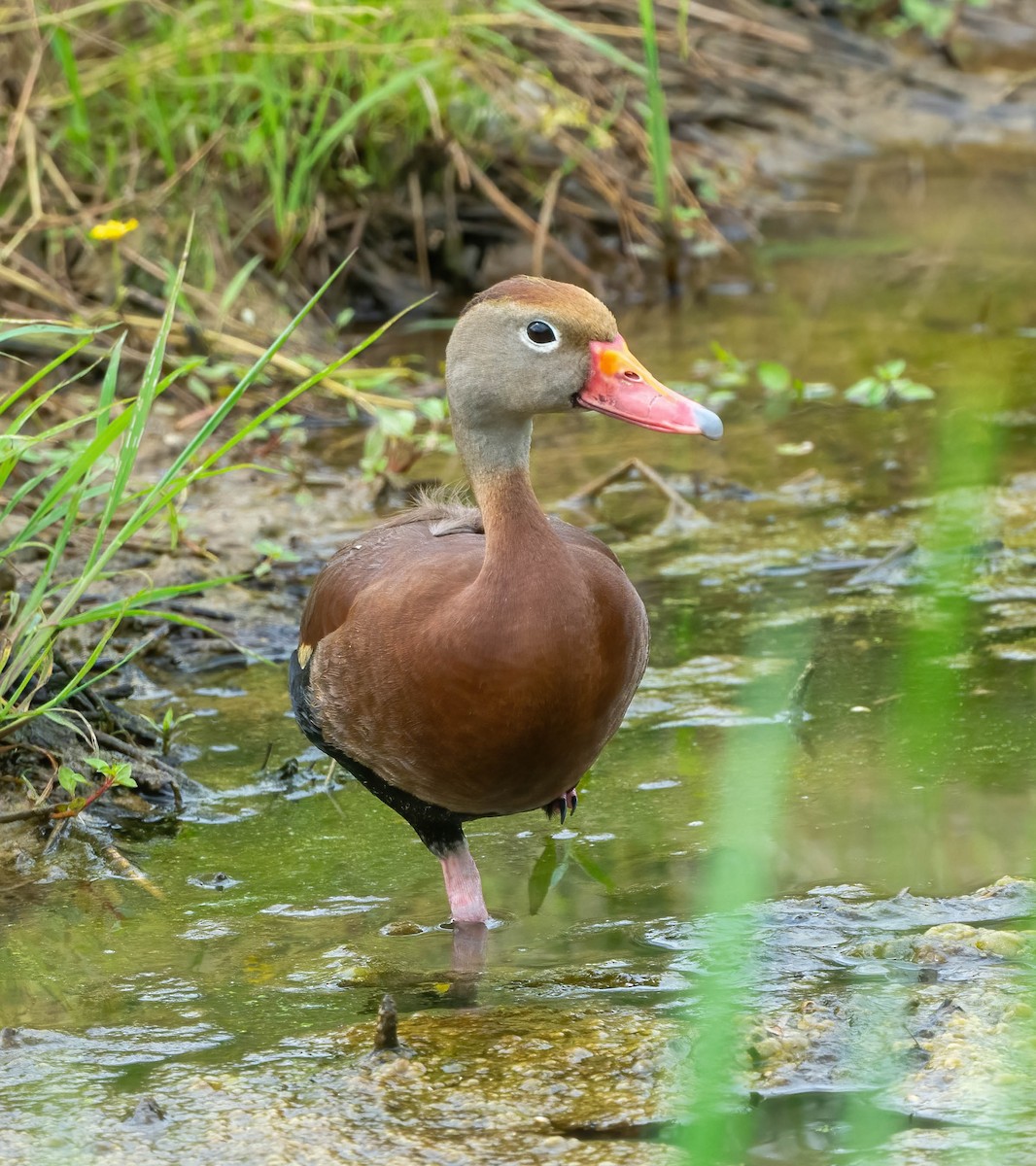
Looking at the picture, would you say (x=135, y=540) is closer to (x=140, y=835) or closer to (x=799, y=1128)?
(x=140, y=835)

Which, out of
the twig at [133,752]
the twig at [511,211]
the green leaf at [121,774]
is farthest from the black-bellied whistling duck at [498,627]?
the twig at [511,211]

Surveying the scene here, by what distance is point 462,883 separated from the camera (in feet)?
12.1

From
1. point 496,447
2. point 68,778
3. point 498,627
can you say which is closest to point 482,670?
point 498,627

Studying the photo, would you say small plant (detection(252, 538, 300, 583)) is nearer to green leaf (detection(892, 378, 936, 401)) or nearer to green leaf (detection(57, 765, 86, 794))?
green leaf (detection(57, 765, 86, 794))

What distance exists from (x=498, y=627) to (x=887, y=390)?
3.95 m

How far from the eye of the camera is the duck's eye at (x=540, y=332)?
343 centimetres

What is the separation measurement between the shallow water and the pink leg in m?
0.07

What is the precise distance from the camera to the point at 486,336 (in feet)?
11.5

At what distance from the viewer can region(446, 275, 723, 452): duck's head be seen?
340 centimetres

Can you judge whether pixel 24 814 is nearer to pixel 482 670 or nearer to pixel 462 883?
pixel 462 883

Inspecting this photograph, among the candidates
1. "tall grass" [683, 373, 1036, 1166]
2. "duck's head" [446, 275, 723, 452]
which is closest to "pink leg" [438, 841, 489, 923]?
"tall grass" [683, 373, 1036, 1166]

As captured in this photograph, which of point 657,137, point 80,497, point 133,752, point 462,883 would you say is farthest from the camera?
point 657,137

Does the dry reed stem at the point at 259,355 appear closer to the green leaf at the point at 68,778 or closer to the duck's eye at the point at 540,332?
the green leaf at the point at 68,778

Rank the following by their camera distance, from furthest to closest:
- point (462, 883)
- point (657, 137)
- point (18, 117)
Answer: point (657, 137) → point (18, 117) → point (462, 883)
